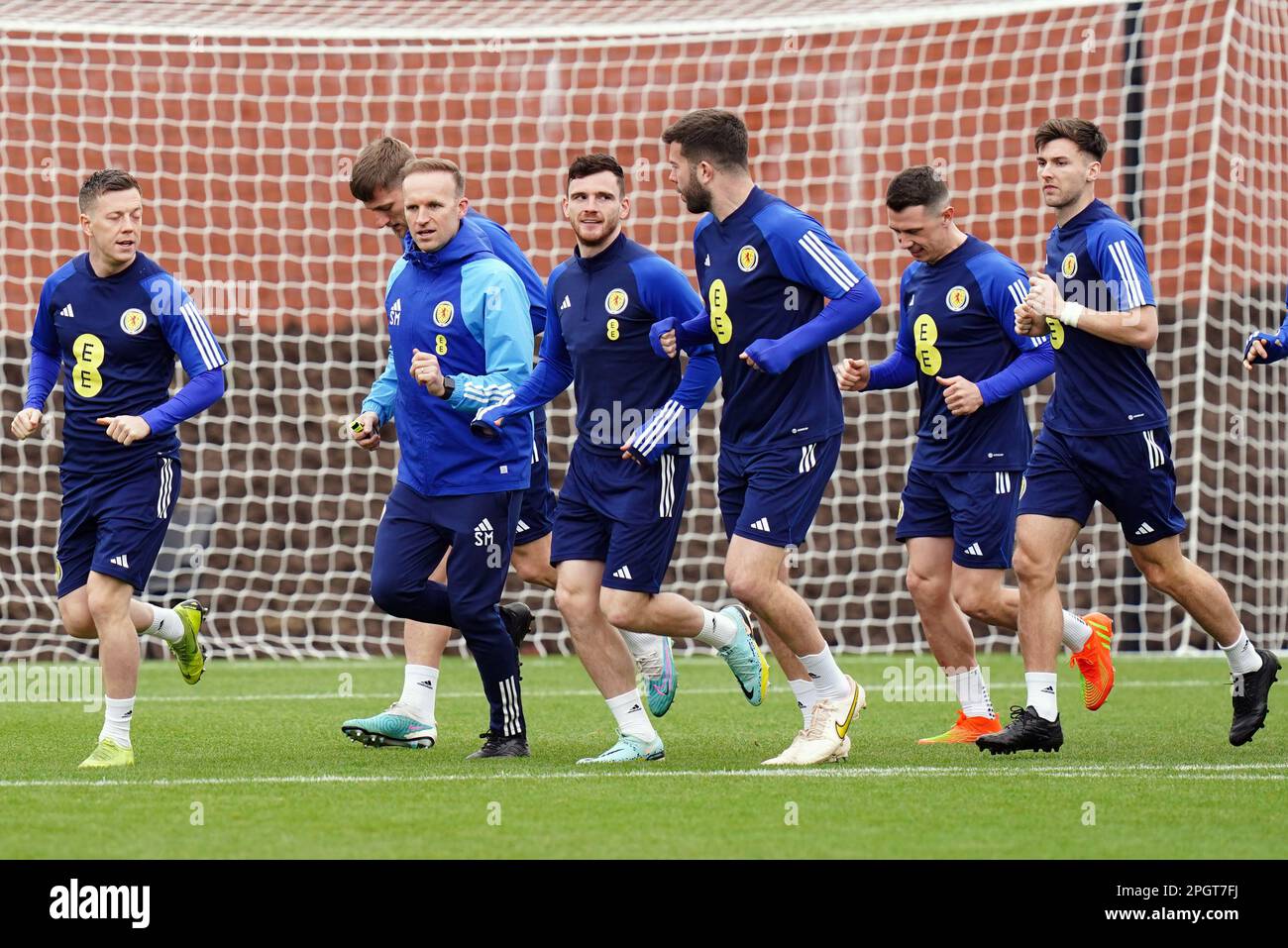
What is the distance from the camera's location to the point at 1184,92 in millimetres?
13211

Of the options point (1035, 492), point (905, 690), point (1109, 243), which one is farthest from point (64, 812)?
point (905, 690)

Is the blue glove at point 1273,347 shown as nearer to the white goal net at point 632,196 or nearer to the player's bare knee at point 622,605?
the player's bare knee at point 622,605

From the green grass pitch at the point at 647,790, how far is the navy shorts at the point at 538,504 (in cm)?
85

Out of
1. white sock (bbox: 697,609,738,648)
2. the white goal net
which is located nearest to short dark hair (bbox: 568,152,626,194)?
white sock (bbox: 697,609,738,648)

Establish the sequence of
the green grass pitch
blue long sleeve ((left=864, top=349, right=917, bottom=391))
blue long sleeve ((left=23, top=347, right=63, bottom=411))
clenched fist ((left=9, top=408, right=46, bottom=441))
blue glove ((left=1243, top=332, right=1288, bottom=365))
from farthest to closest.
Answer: blue long sleeve ((left=864, top=349, right=917, bottom=391)) → blue long sleeve ((left=23, top=347, right=63, bottom=411)) → blue glove ((left=1243, top=332, right=1288, bottom=365)) → clenched fist ((left=9, top=408, right=46, bottom=441)) → the green grass pitch

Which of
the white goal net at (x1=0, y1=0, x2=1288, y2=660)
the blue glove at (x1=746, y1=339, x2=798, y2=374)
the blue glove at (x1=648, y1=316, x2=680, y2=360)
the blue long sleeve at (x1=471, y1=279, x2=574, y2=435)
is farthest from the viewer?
the white goal net at (x1=0, y1=0, x2=1288, y2=660)

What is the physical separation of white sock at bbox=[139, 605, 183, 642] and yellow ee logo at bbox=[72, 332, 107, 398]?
4.05 feet

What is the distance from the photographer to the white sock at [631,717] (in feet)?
22.2

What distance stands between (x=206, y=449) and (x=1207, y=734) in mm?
7804

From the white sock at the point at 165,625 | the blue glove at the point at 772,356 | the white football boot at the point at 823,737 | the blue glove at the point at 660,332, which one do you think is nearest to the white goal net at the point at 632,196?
the white sock at the point at 165,625

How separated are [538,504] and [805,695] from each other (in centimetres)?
165

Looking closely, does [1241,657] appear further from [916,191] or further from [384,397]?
[384,397]

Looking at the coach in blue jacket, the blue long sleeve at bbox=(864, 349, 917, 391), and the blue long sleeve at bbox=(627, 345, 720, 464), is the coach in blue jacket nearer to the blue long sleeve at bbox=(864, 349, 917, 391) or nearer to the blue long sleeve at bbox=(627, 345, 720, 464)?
the blue long sleeve at bbox=(627, 345, 720, 464)

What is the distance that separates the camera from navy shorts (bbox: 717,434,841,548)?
661cm
